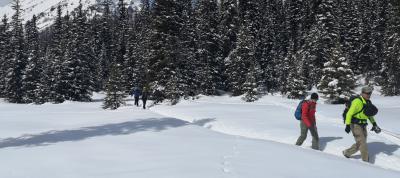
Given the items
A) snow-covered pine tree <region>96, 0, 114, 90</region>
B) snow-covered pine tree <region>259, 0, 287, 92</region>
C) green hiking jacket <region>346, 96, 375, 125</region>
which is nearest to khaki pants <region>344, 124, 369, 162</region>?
green hiking jacket <region>346, 96, 375, 125</region>

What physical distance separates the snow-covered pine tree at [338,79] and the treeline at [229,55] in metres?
0.09

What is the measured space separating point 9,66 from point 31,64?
5455 mm

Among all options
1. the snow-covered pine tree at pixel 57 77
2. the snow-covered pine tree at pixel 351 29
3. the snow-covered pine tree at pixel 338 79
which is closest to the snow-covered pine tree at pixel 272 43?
the snow-covered pine tree at pixel 351 29

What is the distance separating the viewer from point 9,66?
61188 millimetres

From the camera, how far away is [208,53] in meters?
53.2

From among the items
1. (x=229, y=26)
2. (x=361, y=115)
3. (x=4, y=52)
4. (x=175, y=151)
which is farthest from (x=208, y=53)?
(x=175, y=151)

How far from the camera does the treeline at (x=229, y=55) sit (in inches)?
1631

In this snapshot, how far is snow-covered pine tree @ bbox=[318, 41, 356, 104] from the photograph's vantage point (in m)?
37.4

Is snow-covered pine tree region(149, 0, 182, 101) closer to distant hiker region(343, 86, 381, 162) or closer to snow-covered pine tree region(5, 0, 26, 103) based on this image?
snow-covered pine tree region(5, 0, 26, 103)

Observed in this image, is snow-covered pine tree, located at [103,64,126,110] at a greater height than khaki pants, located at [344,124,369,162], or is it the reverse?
snow-covered pine tree, located at [103,64,126,110]

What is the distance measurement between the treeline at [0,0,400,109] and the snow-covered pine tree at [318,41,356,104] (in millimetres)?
86

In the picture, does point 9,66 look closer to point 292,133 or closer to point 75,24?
point 75,24

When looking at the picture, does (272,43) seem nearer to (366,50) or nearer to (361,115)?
(366,50)

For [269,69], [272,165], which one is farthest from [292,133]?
[269,69]
